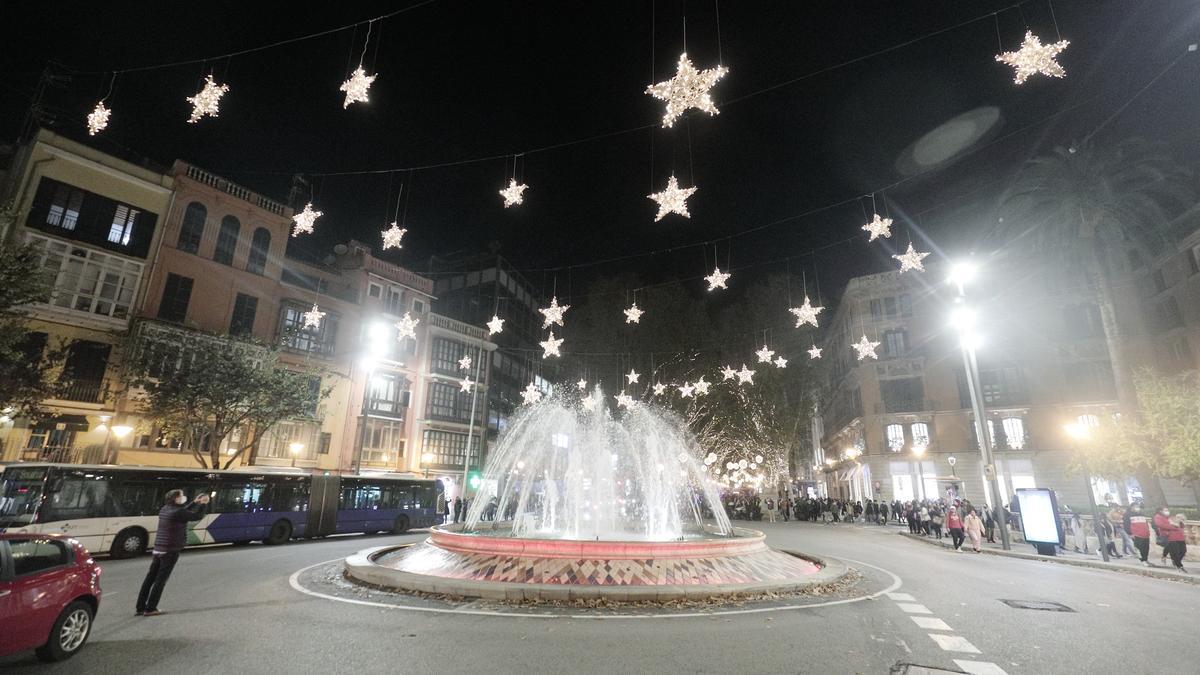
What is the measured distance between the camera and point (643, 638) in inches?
316

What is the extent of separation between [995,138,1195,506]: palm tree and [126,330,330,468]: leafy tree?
41.5 m

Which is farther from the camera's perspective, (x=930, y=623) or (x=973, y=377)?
(x=973, y=377)

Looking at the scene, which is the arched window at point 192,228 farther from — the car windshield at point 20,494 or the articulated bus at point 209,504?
the car windshield at point 20,494

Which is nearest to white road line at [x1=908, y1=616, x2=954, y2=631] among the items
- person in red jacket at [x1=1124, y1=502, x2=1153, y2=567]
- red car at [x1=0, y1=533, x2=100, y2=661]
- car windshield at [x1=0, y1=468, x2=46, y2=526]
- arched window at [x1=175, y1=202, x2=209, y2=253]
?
red car at [x1=0, y1=533, x2=100, y2=661]

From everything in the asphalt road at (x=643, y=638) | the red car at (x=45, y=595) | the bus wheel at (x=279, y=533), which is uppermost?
the red car at (x=45, y=595)

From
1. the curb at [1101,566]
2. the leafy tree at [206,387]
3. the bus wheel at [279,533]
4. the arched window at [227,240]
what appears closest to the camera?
the curb at [1101,566]

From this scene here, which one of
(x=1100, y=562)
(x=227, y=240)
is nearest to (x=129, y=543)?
(x=227, y=240)

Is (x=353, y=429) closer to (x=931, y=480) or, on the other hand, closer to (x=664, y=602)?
(x=664, y=602)

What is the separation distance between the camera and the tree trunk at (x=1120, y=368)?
84.3ft

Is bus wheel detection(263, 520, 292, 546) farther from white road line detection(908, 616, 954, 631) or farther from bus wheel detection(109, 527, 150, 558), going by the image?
white road line detection(908, 616, 954, 631)

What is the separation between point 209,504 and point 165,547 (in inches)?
596

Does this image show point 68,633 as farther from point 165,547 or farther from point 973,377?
point 973,377

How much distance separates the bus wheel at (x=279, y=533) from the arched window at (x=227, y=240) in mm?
18293

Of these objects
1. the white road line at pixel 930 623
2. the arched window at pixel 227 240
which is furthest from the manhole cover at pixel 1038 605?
the arched window at pixel 227 240
